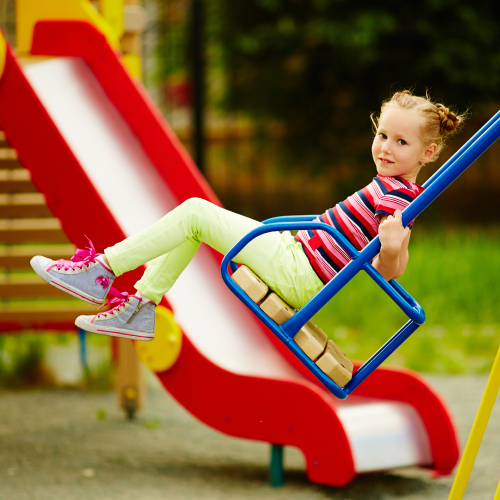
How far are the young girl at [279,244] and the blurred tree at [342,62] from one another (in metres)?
7.28

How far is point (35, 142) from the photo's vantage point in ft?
10.7

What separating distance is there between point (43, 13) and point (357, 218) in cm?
257

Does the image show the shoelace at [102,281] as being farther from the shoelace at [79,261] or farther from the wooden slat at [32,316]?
the wooden slat at [32,316]

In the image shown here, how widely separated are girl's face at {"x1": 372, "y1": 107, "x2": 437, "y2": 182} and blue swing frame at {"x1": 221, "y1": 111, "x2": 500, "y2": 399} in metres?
0.09

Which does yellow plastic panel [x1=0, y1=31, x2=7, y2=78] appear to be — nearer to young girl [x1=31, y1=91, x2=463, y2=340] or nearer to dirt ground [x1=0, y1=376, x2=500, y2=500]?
young girl [x1=31, y1=91, x2=463, y2=340]

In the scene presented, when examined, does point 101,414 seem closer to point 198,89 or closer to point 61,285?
point 61,285

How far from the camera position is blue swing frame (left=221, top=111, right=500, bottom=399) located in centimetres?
209

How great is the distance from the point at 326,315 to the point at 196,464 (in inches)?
114

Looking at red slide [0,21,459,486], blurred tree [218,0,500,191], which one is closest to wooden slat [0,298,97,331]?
red slide [0,21,459,486]

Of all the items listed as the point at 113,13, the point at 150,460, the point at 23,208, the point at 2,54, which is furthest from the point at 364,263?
the point at 113,13

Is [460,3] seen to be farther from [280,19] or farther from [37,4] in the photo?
[37,4]

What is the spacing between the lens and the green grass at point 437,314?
5363 mm

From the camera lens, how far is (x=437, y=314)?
20.1 feet

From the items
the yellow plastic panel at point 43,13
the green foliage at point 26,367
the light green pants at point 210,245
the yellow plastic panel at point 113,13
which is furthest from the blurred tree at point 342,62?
the light green pants at point 210,245
